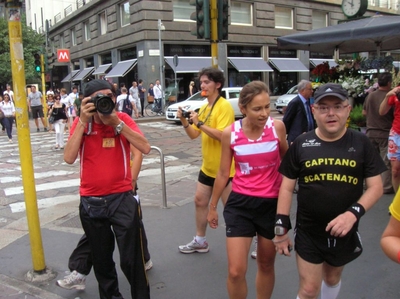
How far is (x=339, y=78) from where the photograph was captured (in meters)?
7.53

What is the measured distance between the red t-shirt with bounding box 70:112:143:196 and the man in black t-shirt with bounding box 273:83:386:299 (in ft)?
3.81

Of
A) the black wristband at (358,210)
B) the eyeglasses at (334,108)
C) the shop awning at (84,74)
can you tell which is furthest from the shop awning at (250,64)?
the black wristband at (358,210)

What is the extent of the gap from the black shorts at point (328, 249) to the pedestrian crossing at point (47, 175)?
16.7ft

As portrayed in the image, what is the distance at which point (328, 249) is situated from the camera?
8.42 feet

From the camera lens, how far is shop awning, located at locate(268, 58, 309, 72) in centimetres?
2972

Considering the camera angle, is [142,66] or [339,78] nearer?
[339,78]

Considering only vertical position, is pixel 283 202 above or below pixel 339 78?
below

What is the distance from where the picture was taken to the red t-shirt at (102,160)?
9.86 ft

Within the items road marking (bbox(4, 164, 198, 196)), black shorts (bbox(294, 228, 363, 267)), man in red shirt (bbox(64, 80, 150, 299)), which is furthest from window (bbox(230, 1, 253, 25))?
black shorts (bbox(294, 228, 363, 267))

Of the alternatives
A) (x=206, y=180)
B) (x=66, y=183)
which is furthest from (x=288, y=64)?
(x=206, y=180)

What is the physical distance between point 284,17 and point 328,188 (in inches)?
1173

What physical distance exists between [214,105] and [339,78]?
14.2 ft

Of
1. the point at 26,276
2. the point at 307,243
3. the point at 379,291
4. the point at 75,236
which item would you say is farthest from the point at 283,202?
the point at 75,236

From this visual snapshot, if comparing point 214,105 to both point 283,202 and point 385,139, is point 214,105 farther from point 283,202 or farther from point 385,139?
point 385,139
